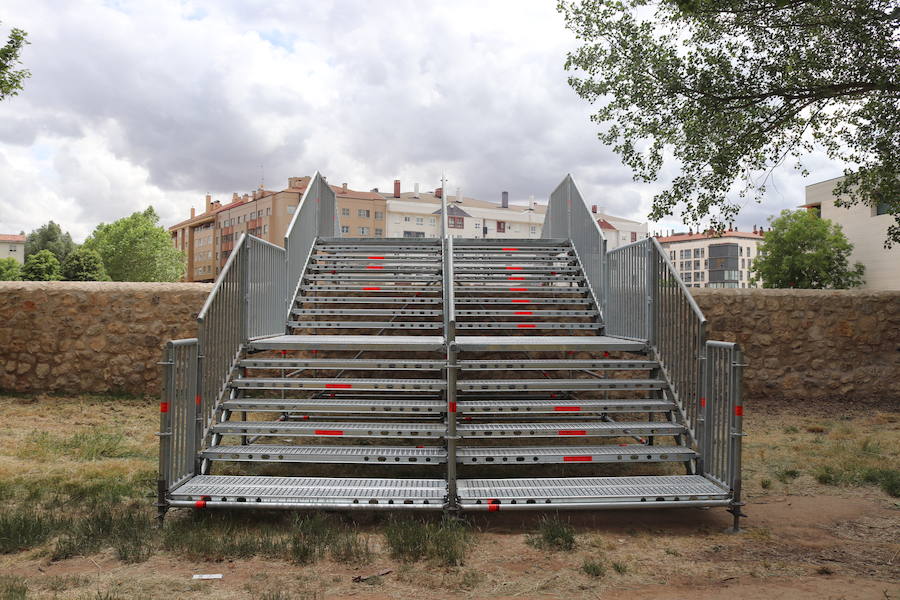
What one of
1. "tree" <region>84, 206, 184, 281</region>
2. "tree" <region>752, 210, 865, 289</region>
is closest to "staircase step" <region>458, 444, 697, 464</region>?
"tree" <region>752, 210, 865, 289</region>

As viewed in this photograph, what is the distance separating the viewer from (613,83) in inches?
463

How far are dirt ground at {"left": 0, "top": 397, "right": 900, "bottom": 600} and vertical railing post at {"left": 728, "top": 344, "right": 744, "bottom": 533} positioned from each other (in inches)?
8.3

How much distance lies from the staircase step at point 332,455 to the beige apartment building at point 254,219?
236ft

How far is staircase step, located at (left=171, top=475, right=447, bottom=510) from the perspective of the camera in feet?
17.0

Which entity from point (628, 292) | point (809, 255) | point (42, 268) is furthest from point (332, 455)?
point (42, 268)

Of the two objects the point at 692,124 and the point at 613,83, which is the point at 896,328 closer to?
the point at 692,124

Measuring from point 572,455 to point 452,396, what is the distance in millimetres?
1201

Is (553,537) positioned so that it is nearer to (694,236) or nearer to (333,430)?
(333,430)

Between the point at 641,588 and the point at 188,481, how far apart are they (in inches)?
140

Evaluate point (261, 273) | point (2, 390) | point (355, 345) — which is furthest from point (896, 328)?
point (2, 390)

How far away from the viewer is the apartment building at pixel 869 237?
46.2 m

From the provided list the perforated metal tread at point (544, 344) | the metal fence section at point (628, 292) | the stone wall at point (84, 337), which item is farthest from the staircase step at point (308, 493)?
the stone wall at point (84, 337)

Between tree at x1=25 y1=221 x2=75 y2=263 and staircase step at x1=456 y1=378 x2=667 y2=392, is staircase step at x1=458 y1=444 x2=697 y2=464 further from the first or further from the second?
tree at x1=25 y1=221 x2=75 y2=263

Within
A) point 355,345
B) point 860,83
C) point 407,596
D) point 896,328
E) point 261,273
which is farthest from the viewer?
point 896,328
